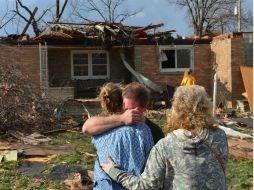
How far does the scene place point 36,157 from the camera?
9945 millimetres

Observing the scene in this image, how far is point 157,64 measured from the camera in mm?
23125

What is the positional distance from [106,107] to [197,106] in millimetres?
770

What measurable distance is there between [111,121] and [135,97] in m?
0.24

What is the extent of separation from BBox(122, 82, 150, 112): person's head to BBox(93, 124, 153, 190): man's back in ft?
0.46

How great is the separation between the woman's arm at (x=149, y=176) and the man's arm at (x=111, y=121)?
33 centimetres

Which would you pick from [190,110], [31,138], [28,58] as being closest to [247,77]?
[28,58]

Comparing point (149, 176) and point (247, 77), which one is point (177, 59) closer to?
point (247, 77)

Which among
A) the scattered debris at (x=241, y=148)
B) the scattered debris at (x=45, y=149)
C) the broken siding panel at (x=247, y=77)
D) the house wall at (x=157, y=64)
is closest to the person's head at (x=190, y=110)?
the scattered debris at (x=241, y=148)

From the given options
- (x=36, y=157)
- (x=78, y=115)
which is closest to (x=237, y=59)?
(x=78, y=115)

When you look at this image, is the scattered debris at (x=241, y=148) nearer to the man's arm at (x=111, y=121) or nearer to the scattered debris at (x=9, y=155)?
the scattered debris at (x=9, y=155)

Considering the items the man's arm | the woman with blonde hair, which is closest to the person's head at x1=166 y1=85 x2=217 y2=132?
the woman with blonde hair

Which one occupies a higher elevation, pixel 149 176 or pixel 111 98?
pixel 111 98

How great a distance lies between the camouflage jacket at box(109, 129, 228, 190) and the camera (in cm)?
295

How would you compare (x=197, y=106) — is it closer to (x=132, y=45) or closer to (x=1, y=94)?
(x=1, y=94)
